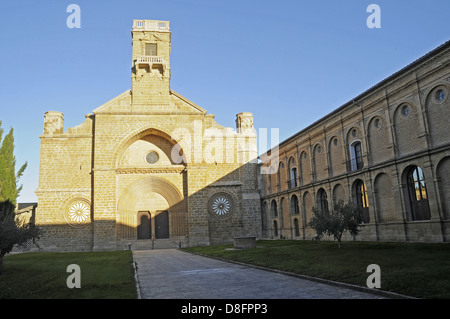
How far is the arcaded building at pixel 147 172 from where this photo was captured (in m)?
28.9

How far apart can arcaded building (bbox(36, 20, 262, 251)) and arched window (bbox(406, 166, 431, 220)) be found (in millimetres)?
14397

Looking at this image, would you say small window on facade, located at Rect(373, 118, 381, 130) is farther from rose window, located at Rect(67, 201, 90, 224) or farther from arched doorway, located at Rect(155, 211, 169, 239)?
rose window, located at Rect(67, 201, 90, 224)

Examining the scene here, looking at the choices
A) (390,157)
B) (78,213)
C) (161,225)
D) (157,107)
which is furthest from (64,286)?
(157,107)

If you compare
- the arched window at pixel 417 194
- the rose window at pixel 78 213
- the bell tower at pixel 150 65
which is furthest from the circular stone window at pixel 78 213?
the arched window at pixel 417 194

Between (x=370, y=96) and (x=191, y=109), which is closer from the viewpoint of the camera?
(x=370, y=96)

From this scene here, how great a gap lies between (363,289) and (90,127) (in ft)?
91.9

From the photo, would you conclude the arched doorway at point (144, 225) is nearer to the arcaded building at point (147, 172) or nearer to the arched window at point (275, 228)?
the arcaded building at point (147, 172)

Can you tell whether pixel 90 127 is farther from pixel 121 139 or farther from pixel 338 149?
pixel 338 149

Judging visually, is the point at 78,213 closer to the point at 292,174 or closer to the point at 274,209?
the point at 274,209

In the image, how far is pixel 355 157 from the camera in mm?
25688

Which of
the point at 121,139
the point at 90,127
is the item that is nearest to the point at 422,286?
the point at 121,139

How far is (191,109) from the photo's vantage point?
1244 inches

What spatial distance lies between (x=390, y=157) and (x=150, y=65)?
2119 centimetres
